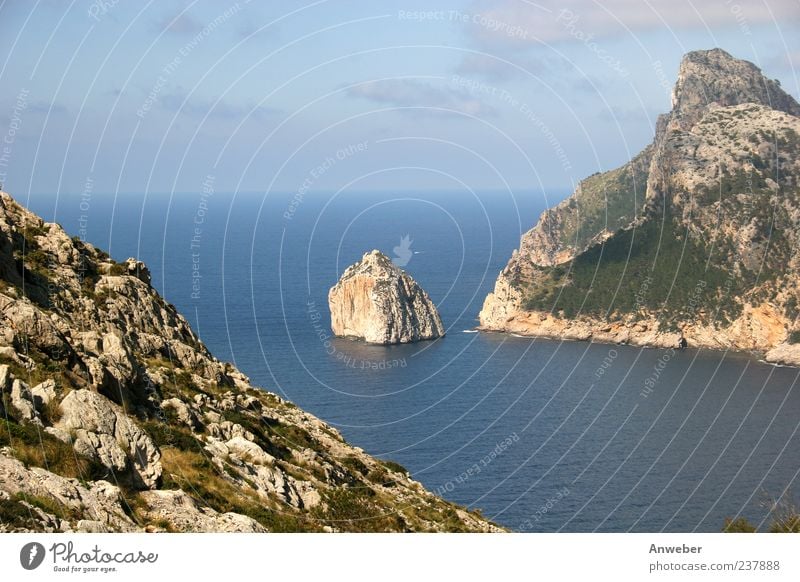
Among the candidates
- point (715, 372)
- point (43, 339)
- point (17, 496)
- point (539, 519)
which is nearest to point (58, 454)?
point (17, 496)

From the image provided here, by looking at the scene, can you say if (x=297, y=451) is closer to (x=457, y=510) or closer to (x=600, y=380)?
(x=457, y=510)

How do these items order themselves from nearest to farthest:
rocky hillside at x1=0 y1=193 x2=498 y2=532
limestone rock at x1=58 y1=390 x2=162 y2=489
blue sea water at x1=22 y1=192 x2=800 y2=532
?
rocky hillside at x1=0 y1=193 x2=498 y2=532, limestone rock at x1=58 y1=390 x2=162 y2=489, blue sea water at x1=22 y1=192 x2=800 y2=532

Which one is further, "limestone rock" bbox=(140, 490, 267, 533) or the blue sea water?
the blue sea water

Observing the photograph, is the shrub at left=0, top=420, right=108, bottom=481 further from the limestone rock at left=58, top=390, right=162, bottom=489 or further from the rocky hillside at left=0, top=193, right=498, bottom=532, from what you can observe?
the limestone rock at left=58, top=390, right=162, bottom=489

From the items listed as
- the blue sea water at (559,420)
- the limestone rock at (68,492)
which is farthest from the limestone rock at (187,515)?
the blue sea water at (559,420)

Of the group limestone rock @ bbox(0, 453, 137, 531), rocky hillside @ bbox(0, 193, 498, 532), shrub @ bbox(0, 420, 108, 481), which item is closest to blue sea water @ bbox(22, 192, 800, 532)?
rocky hillside @ bbox(0, 193, 498, 532)

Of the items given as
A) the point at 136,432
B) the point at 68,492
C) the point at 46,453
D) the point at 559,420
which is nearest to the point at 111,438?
the point at 136,432
